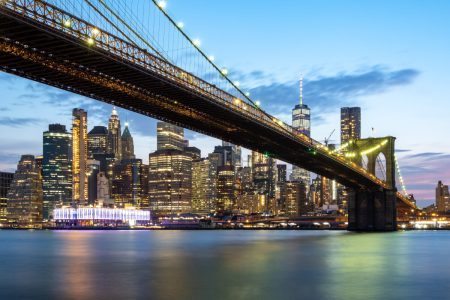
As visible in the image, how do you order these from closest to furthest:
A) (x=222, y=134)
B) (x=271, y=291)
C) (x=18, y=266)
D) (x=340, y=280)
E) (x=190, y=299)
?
(x=190, y=299) < (x=271, y=291) < (x=340, y=280) < (x=18, y=266) < (x=222, y=134)

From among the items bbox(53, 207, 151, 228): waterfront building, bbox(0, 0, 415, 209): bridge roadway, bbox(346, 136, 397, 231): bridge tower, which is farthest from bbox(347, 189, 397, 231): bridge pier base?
bbox(53, 207, 151, 228): waterfront building

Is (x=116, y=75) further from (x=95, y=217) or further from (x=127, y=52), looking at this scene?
(x=95, y=217)

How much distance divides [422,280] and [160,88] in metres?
20.2

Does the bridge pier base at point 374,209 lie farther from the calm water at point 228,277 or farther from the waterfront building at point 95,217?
the waterfront building at point 95,217

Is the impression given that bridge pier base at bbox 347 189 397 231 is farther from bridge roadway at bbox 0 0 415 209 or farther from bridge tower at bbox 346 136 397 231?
bridge roadway at bbox 0 0 415 209

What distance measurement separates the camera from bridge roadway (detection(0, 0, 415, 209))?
29.8 m

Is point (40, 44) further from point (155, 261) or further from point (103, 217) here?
point (103, 217)

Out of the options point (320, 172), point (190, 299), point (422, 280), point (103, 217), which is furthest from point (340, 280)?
point (103, 217)

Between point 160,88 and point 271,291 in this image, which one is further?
point 160,88

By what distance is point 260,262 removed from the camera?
35.6 meters

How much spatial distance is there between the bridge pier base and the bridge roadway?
28079 millimetres

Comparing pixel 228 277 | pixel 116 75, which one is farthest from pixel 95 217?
pixel 228 277

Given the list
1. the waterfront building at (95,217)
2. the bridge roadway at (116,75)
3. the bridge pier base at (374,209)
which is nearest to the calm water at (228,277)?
the bridge roadway at (116,75)

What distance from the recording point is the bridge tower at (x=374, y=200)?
289 ft
